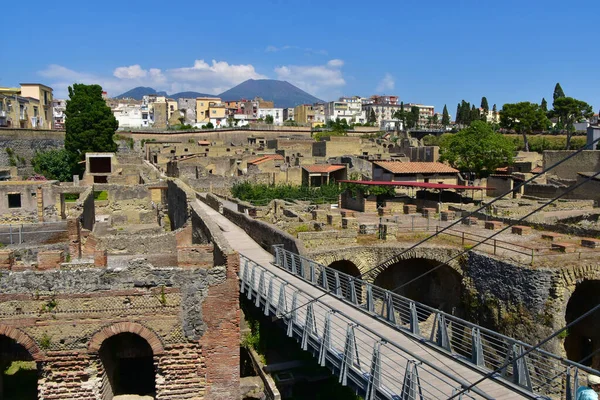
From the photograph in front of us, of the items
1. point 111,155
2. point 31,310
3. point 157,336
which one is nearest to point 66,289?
point 31,310

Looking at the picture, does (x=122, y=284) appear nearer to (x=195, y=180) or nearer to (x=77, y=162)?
(x=195, y=180)

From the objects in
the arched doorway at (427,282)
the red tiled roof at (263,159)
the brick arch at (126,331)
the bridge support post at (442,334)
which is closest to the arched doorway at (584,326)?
the arched doorway at (427,282)

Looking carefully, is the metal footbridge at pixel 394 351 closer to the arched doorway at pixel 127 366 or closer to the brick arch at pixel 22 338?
the arched doorway at pixel 127 366

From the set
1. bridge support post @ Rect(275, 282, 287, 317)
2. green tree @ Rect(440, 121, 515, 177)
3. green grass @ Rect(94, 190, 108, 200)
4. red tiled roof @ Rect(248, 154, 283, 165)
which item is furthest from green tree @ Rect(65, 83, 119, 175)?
bridge support post @ Rect(275, 282, 287, 317)

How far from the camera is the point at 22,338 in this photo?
10.1 metres

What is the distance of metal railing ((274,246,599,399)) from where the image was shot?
883 centimetres

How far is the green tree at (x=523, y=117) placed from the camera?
69938 millimetres

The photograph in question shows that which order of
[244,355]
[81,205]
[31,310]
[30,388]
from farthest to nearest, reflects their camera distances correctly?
[81,205]
[244,355]
[30,388]
[31,310]

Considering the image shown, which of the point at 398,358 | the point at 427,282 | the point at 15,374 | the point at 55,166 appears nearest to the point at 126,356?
the point at 15,374

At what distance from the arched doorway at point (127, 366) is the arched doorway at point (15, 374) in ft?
5.54

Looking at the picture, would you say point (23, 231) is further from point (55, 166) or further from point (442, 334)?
point (55, 166)

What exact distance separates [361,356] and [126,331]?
179 inches

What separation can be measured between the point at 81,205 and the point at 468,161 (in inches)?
1421

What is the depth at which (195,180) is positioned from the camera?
40.6m
